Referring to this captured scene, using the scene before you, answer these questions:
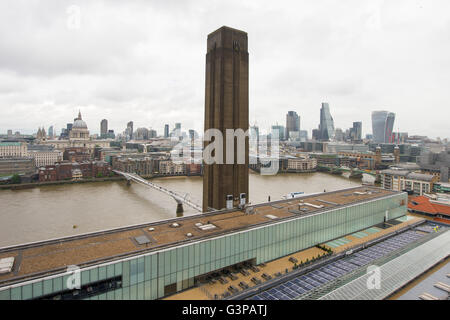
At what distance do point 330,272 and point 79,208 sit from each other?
17749mm

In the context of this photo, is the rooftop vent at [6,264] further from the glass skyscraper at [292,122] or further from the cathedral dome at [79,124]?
the glass skyscraper at [292,122]

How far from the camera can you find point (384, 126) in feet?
308

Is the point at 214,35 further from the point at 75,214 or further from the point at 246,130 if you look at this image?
the point at 75,214

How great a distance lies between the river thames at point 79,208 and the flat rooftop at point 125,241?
6.66 m

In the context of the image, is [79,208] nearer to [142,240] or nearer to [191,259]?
[142,240]

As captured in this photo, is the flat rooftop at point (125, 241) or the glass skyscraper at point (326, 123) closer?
the flat rooftop at point (125, 241)

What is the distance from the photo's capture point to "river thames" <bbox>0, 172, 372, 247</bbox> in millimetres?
15258

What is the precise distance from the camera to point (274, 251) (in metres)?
10.6

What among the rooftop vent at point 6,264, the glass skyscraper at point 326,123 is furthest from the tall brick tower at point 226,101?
the glass skyscraper at point 326,123

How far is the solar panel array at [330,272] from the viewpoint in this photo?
832 centimetres

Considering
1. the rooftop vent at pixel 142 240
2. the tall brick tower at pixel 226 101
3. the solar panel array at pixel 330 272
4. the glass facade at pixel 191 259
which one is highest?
the tall brick tower at pixel 226 101

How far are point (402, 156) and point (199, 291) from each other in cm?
6728

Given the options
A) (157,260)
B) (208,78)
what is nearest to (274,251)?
(157,260)

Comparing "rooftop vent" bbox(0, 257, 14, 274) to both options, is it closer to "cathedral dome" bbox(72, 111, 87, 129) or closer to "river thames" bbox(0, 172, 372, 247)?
"river thames" bbox(0, 172, 372, 247)
